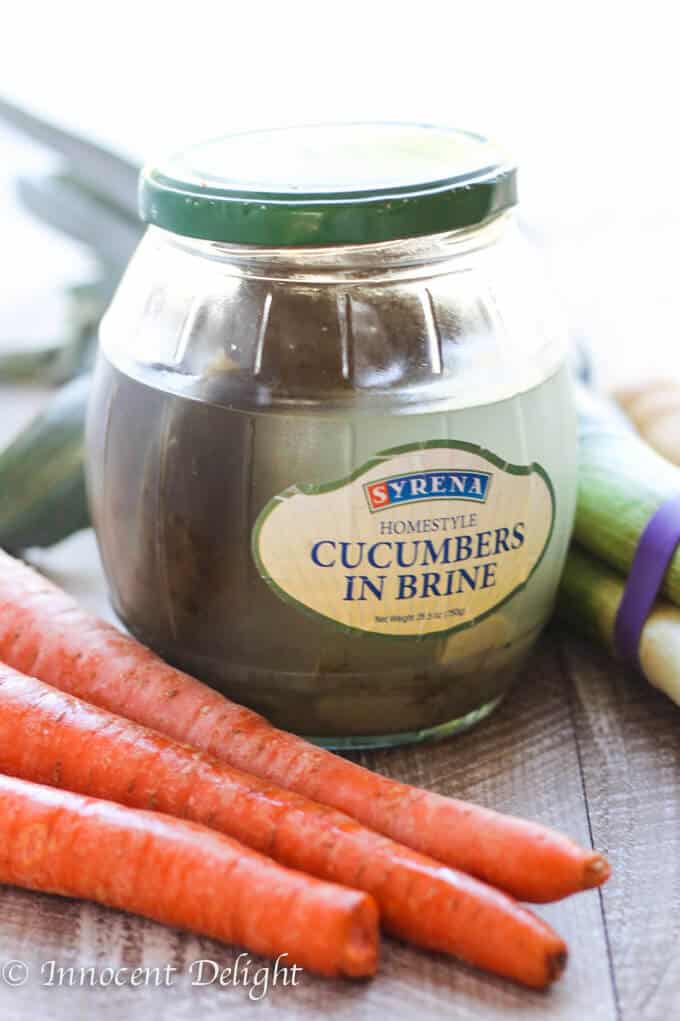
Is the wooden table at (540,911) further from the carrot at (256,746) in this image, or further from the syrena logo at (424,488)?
the syrena logo at (424,488)

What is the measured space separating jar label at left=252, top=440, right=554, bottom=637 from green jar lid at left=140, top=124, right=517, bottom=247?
152 millimetres

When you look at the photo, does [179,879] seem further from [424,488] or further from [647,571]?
[647,571]

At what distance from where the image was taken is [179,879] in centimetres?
81

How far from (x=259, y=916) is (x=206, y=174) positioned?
491mm

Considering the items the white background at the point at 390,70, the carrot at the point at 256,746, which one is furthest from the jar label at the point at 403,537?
the white background at the point at 390,70

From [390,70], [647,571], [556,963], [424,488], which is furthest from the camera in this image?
[390,70]

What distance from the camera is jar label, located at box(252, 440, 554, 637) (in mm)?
861

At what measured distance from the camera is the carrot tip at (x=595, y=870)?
778mm

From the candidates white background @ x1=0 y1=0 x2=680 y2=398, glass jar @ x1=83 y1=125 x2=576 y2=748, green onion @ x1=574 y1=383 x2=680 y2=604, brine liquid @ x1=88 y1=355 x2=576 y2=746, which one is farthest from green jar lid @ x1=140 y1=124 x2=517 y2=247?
white background @ x1=0 y1=0 x2=680 y2=398

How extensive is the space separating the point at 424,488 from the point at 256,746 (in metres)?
0.22

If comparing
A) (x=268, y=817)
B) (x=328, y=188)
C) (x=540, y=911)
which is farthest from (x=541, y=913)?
(x=328, y=188)

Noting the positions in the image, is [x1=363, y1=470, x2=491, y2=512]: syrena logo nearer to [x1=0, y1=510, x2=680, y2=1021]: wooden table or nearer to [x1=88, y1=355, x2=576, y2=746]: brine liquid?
[x1=88, y1=355, x2=576, y2=746]: brine liquid

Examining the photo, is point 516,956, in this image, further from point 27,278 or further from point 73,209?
point 27,278

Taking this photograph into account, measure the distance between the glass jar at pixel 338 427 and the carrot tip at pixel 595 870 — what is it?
0.21 meters
